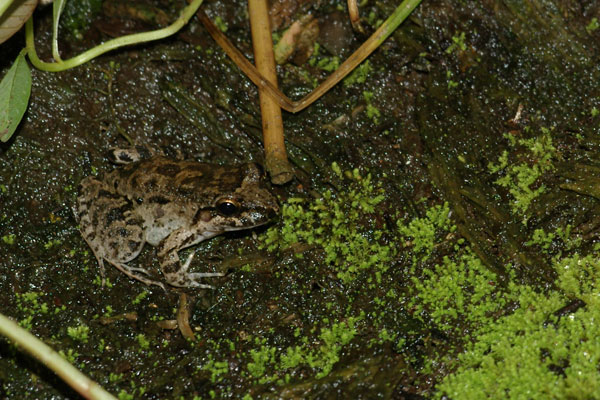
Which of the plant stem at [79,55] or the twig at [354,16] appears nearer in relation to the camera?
the plant stem at [79,55]

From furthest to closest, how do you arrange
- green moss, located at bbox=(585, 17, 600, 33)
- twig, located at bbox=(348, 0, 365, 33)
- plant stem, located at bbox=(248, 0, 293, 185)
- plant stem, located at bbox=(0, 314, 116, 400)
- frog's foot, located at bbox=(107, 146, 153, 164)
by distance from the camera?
green moss, located at bbox=(585, 17, 600, 33) → twig, located at bbox=(348, 0, 365, 33) → frog's foot, located at bbox=(107, 146, 153, 164) → plant stem, located at bbox=(248, 0, 293, 185) → plant stem, located at bbox=(0, 314, 116, 400)

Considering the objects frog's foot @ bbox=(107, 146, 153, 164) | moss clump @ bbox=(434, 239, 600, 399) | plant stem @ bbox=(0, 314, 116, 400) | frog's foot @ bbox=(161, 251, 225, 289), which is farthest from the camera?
frog's foot @ bbox=(107, 146, 153, 164)

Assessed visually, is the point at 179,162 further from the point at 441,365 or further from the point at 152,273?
the point at 441,365

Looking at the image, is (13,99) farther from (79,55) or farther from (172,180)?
(172,180)

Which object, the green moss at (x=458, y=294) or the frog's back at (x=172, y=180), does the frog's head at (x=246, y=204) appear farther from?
the green moss at (x=458, y=294)

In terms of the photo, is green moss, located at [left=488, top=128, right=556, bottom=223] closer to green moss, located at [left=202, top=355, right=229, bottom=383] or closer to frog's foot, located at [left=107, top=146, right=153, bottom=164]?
green moss, located at [left=202, top=355, right=229, bottom=383]

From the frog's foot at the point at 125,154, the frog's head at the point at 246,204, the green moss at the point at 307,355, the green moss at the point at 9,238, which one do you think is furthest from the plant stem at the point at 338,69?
the green moss at the point at 9,238

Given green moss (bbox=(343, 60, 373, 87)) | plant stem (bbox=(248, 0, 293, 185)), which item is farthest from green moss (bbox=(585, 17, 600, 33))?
plant stem (bbox=(248, 0, 293, 185))

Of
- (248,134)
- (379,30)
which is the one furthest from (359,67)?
(248,134)
